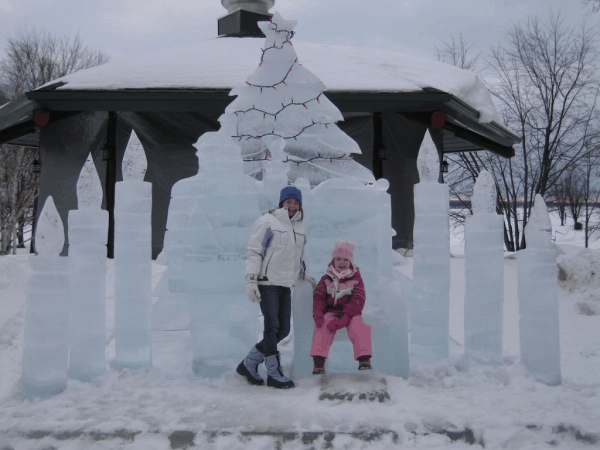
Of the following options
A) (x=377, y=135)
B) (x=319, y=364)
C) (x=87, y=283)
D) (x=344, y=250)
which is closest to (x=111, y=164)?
(x=377, y=135)

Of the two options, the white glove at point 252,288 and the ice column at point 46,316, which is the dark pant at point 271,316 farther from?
the ice column at point 46,316

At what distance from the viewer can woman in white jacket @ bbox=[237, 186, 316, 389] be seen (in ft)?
11.1

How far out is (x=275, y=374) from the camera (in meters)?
3.45

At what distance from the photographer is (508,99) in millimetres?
14055

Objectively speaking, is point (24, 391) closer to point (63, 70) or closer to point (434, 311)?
point (434, 311)

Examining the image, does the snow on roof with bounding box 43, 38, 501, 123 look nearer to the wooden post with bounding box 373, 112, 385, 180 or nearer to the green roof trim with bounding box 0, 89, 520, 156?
the green roof trim with bounding box 0, 89, 520, 156

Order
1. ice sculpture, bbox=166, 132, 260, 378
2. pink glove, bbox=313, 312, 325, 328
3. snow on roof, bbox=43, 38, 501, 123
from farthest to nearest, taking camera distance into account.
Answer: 1. snow on roof, bbox=43, 38, 501, 123
2. ice sculpture, bbox=166, 132, 260, 378
3. pink glove, bbox=313, 312, 325, 328

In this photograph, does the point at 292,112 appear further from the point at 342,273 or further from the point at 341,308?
the point at 341,308

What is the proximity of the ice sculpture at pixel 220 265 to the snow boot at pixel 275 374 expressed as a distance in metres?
0.33

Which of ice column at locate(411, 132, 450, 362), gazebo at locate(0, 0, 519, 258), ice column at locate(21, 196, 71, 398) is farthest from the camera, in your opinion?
gazebo at locate(0, 0, 519, 258)

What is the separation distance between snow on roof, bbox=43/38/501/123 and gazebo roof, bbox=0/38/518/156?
15 mm

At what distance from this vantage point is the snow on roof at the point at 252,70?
7.47 m

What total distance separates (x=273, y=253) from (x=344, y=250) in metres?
0.52

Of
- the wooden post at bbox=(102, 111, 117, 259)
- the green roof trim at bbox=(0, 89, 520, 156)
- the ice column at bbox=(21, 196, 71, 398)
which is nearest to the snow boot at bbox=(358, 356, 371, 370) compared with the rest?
the ice column at bbox=(21, 196, 71, 398)
